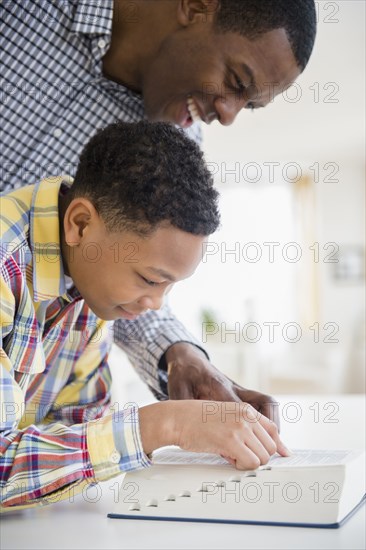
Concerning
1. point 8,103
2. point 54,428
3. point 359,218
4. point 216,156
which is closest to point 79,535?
point 54,428

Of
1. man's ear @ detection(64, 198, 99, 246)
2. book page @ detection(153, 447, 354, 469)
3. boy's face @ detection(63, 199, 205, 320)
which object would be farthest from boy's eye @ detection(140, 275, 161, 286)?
book page @ detection(153, 447, 354, 469)

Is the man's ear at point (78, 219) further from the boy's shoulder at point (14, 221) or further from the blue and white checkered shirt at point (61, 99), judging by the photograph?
the blue and white checkered shirt at point (61, 99)

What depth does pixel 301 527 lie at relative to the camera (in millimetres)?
746

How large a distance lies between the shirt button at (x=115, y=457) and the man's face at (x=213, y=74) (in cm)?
68

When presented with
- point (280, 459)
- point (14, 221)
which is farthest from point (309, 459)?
point (14, 221)

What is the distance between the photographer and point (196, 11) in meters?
1.27

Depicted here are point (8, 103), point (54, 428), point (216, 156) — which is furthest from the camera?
point (216, 156)

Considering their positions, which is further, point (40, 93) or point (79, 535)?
point (40, 93)

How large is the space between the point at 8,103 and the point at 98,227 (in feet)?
1.66

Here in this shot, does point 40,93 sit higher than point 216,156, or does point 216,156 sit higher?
point 216,156

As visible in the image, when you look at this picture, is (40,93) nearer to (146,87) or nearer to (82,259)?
(146,87)

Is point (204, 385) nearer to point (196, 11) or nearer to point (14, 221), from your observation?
point (14, 221)

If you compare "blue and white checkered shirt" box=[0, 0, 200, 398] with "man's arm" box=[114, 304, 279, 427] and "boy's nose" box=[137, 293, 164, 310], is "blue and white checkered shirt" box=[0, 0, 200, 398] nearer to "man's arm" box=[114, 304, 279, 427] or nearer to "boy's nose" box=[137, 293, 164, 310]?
"man's arm" box=[114, 304, 279, 427]

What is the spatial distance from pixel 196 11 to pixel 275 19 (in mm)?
168
